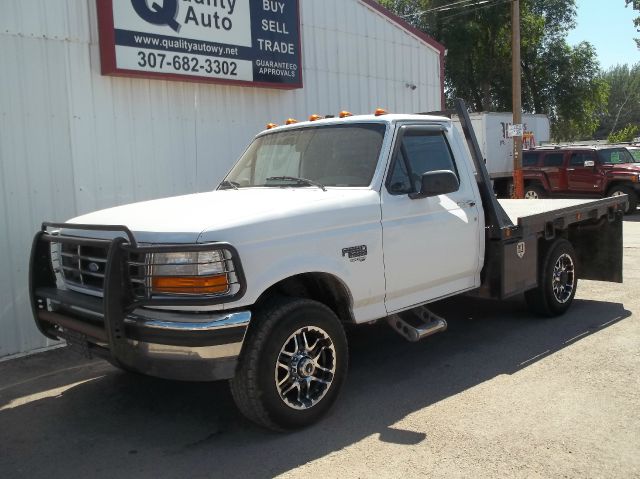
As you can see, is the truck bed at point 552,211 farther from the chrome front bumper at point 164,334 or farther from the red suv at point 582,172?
the red suv at point 582,172

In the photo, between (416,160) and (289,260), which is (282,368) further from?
(416,160)

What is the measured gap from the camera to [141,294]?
3938 millimetres

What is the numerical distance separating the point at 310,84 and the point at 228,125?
1.56 m

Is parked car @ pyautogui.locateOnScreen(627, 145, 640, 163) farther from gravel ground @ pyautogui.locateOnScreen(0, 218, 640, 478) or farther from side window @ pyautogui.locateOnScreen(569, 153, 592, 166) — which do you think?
gravel ground @ pyautogui.locateOnScreen(0, 218, 640, 478)

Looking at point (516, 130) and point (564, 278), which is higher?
point (516, 130)

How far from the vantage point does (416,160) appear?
520 cm

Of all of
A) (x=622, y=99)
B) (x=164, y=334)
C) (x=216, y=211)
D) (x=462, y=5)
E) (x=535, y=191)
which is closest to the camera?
(x=164, y=334)

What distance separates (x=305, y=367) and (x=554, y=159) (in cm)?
1666

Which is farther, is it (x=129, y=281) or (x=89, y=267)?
(x=89, y=267)

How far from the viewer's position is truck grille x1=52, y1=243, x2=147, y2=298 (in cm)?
392

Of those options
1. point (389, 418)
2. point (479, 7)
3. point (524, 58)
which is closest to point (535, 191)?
point (389, 418)

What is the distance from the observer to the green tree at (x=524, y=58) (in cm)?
3328

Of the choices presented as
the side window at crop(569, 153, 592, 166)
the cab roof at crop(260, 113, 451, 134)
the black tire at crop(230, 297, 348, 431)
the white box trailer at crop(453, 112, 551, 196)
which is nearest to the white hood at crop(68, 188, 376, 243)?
the black tire at crop(230, 297, 348, 431)

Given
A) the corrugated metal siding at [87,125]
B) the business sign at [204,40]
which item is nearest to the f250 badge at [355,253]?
the corrugated metal siding at [87,125]
